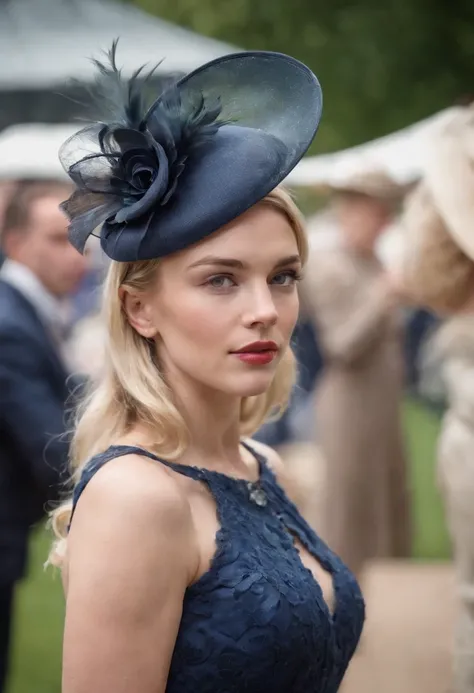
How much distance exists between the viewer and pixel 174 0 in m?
11.8

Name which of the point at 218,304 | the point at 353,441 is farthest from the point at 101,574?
the point at 353,441

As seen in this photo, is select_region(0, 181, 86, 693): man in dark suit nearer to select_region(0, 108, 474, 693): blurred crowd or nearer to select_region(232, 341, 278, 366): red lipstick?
select_region(0, 108, 474, 693): blurred crowd

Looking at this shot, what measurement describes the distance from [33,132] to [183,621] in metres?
5.79

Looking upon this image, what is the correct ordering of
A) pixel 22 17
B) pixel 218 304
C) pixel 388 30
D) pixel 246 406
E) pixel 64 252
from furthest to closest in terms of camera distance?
1. pixel 22 17
2. pixel 388 30
3. pixel 64 252
4. pixel 246 406
5. pixel 218 304

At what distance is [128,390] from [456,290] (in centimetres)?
171

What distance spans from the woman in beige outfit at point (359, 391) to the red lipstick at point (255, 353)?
3902mm

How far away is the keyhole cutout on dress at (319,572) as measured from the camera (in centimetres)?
239

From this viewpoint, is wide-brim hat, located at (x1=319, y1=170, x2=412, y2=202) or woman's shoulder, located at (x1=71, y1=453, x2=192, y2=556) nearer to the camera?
woman's shoulder, located at (x1=71, y1=453, x2=192, y2=556)

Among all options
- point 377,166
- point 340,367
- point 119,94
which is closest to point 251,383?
point 119,94

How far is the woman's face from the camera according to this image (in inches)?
87.9

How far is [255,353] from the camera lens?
2252 millimetres

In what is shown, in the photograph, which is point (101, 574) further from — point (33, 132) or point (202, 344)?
point (33, 132)

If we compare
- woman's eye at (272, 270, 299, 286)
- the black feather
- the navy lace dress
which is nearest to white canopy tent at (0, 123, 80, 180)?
the black feather

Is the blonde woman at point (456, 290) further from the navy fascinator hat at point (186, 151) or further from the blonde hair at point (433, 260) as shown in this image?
the navy fascinator hat at point (186, 151)
